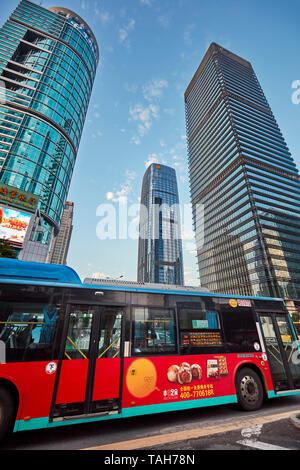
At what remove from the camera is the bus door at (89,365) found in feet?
12.1

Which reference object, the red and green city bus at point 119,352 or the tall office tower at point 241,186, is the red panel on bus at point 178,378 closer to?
the red and green city bus at point 119,352

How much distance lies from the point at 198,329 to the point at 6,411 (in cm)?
408

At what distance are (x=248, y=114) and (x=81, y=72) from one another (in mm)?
65788

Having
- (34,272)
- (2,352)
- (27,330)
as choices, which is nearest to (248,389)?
(27,330)

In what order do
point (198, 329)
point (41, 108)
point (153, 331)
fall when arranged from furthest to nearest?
point (41, 108), point (198, 329), point (153, 331)

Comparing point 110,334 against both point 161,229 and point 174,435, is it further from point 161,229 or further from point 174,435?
point 161,229

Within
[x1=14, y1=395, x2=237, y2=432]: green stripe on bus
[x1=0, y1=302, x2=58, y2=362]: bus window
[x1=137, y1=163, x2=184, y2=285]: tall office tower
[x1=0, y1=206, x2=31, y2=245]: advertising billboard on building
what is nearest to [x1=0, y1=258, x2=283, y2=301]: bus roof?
[x1=0, y1=302, x2=58, y2=362]: bus window

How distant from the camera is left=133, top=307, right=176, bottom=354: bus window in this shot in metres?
4.42

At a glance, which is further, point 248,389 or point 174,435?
point 248,389

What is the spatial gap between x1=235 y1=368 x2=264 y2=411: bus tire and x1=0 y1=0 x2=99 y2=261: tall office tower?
33369 millimetres

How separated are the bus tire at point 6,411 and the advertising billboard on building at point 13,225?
30478mm

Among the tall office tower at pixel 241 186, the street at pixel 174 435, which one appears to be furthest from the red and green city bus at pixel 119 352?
the tall office tower at pixel 241 186

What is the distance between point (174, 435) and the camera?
11.2 ft

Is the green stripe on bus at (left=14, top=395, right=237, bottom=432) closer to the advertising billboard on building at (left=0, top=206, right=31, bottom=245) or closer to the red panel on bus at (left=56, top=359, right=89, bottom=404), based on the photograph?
the red panel on bus at (left=56, top=359, right=89, bottom=404)
